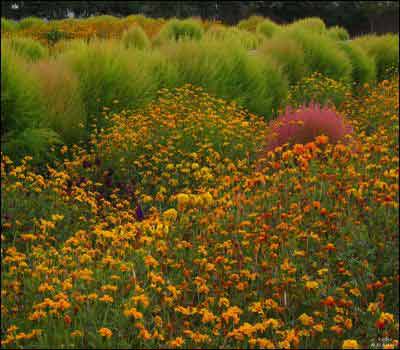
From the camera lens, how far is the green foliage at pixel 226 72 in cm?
855

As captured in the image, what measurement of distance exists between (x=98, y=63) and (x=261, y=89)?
263 cm

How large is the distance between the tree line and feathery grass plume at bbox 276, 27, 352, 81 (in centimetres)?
2760

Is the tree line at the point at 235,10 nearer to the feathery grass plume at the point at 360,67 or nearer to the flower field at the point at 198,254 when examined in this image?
the feathery grass plume at the point at 360,67

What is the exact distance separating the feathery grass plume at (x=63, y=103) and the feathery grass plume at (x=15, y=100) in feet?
1.00

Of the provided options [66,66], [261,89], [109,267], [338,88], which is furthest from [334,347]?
[338,88]

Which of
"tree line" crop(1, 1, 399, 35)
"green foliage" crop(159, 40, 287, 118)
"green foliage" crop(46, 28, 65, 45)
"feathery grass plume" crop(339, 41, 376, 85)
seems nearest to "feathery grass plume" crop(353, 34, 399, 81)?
"feathery grass plume" crop(339, 41, 376, 85)

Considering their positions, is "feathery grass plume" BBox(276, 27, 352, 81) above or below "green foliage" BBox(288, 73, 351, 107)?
above

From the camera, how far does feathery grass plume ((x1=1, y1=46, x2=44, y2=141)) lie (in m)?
6.10

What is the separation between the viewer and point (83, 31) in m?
19.2

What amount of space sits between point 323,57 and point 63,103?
19.8 feet

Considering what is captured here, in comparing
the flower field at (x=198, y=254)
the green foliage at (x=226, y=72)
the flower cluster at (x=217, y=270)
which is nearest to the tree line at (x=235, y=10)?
the green foliage at (x=226, y=72)

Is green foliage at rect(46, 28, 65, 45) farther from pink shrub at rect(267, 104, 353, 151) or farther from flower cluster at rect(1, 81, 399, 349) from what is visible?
flower cluster at rect(1, 81, 399, 349)

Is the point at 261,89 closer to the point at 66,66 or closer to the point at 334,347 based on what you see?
the point at 66,66

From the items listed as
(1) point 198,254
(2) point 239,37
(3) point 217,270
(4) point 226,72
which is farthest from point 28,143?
(2) point 239,37
